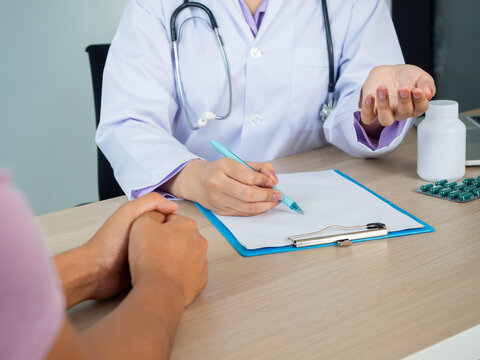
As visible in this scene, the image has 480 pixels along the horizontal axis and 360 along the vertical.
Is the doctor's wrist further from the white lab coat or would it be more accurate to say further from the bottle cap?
the bottle cap

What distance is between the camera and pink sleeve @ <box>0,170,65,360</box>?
272 mm

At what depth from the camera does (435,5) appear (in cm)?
216

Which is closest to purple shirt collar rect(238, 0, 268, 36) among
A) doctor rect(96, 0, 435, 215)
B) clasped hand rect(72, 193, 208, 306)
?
doctor rect(96, 0, 435, 215)

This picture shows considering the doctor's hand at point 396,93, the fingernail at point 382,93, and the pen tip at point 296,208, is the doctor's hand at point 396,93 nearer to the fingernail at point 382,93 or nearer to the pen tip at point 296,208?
the fingernail at point 382,93

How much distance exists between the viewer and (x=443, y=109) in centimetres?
90

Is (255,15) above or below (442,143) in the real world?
above

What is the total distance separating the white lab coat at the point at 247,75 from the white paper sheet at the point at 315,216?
7.7 inches

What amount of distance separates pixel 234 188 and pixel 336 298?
0.91 feet

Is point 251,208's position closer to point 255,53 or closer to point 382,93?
point 382,93

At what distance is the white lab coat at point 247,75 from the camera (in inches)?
44.3

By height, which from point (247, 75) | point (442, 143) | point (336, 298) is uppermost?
point (247, 75)

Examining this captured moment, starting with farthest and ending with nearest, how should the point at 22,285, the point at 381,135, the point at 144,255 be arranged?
1. the point at 381,135
2. the point at 144,255
3. the point at 22,285

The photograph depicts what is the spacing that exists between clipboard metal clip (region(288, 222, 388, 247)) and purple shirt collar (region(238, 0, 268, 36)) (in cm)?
64

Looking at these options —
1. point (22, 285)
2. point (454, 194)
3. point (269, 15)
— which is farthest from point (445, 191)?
point (22, 285)
